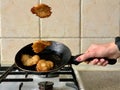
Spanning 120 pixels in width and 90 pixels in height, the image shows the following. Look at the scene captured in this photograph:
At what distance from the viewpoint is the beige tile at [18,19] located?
3.25 feet

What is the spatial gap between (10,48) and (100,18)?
0.34 metres

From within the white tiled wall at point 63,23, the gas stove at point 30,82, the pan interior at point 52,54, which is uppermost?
the white tiled wall at point 63,23

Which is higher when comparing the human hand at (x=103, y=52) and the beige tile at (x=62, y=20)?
the beige tile at (x=62, y=20)

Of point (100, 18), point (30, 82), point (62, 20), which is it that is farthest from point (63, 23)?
point (30, 82)

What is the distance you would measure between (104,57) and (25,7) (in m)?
0.34

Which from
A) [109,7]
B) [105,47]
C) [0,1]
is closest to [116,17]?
[109,7]

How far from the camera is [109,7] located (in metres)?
0.99

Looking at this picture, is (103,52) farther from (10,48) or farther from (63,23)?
(10,48)

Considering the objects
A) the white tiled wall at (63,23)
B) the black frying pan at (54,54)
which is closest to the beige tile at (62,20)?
the white tiled wall at (63,23)

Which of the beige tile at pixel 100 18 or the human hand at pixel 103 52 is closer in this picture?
the human hand at pixel 103 52

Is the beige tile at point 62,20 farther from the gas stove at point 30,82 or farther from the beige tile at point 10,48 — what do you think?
the gas stove at point 30,82

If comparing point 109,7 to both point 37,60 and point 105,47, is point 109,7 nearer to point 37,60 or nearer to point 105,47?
point 105,47

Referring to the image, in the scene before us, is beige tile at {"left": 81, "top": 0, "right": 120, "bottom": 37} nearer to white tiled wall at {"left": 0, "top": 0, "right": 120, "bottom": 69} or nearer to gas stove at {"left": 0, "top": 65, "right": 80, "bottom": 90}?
white tiled wall at {"left": 0, "top": 0, "right": 120, "bottom": 69}

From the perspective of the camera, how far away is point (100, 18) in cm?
100
